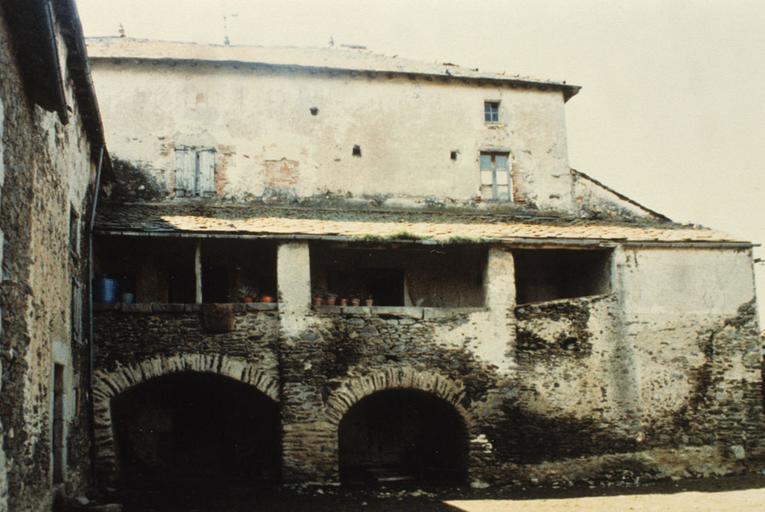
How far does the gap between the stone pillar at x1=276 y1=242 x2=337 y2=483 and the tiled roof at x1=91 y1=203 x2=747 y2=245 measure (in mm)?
744

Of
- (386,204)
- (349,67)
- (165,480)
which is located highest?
(349,67)

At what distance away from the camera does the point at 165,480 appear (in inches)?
593

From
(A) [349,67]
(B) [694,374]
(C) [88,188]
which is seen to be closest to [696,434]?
(B) [694,374]

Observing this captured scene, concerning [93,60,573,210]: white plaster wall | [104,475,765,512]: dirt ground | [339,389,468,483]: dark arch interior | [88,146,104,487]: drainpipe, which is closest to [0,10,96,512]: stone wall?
[88,146,104,487]: drainpipe

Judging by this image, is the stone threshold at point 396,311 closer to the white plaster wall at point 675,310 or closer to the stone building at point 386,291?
the stone building at point 386,291

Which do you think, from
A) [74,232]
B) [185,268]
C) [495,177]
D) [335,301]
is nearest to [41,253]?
[74,232]

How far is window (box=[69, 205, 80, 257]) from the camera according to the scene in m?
11.9

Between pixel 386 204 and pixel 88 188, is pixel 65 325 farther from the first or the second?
pixel 386 204

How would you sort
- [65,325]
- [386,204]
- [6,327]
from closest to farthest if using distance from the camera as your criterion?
[6,327], [65,325], [386,204]

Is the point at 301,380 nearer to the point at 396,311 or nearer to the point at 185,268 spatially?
the point at 396,311

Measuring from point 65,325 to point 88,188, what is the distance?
361 cm

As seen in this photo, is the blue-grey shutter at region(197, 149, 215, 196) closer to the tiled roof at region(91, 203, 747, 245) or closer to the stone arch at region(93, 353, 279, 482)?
the tiled roof at region(91, 203, 747, 245)

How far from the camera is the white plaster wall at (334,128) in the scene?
59.8 ft

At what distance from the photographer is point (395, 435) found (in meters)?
17.6
